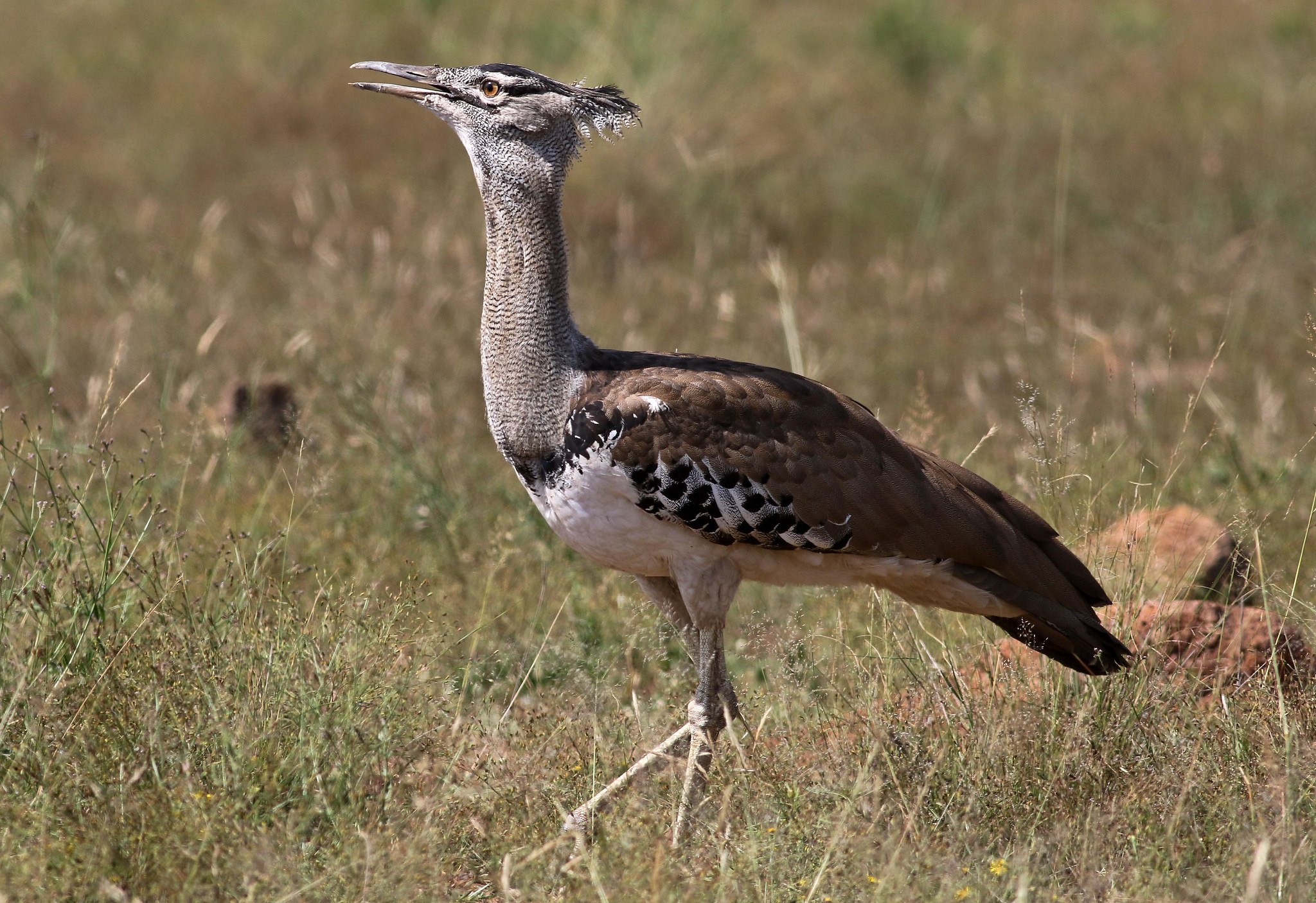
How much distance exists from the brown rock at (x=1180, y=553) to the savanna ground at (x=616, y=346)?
3.5 inches

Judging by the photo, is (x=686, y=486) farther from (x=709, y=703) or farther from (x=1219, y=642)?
(x=1219, y=642)

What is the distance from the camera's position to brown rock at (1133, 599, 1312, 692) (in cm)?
345

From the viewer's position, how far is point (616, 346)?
19.0 feet

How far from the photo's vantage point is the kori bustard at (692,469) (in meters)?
3.19

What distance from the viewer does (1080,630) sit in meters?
3.28

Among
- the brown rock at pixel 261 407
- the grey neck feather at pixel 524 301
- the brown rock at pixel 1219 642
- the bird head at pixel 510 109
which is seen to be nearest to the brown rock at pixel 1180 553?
the brown rock at pixel 1219 642

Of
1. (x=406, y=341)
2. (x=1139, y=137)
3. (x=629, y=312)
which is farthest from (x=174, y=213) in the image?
(x=1139, y=137)

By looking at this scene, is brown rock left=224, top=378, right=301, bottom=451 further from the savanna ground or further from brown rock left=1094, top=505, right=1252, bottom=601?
brown rock left=1094, top=505, right=1252, bottom=601

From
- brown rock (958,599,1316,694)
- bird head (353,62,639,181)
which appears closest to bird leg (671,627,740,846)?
brown rock (958,599,1316,694)

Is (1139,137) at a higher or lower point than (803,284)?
higher

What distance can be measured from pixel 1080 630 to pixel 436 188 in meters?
5.41

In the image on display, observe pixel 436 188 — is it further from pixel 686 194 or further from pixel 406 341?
pixel 406 341

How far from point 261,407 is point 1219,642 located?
3187mm

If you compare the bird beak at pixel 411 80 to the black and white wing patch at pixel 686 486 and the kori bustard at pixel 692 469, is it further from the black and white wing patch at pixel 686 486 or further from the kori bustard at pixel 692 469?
the black and white wing patch at pixel 686 486
